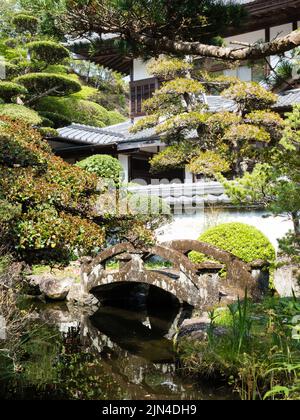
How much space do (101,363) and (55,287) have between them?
5629mm

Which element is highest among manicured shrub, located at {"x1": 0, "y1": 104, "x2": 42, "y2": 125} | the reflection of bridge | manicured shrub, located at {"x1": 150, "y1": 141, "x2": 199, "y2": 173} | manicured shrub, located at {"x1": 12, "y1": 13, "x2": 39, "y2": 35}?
manicured shrub, located at {"x1": 12, "y1": 13, "x2": 39, "y2": 35}

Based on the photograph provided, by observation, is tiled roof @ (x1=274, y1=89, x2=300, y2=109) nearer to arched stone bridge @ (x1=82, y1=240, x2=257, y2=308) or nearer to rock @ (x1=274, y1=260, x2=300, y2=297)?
rock @ (x1=274, y1=260, x2=300, y2=297)

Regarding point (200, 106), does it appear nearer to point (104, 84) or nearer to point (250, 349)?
point (250, 349)

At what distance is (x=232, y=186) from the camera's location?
6277 millimetres

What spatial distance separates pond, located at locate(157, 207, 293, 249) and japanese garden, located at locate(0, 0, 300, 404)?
0.12ft

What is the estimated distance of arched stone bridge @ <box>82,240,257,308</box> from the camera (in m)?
10.0

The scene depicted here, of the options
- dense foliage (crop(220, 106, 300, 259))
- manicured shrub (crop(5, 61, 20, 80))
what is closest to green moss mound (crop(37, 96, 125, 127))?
manicured shrub (crop(5, 61, 20, 80))

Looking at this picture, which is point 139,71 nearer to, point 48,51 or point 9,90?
point 48,51

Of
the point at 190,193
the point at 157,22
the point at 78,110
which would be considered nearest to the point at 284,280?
the point at 190,193

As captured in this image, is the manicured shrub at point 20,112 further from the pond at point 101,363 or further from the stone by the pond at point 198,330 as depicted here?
the stone by the pond at point 198,330

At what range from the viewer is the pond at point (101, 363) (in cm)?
616
